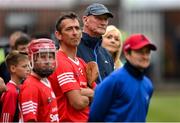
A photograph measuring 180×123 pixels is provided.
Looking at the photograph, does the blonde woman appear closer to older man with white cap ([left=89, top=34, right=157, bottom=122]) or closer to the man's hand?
the man's hand

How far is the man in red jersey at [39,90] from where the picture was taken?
822cm

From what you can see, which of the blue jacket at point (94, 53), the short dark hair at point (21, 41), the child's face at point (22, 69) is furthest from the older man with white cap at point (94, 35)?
the short dark hair at point (21, 41)

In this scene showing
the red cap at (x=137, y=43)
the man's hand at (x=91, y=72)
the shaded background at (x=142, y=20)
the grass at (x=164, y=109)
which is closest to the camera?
the red cap at (x=137, y=43)

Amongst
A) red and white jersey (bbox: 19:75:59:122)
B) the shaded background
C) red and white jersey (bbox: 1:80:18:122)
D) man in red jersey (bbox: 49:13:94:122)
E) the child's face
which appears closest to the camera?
red and white jersey (bbox: 19:75:59:122)

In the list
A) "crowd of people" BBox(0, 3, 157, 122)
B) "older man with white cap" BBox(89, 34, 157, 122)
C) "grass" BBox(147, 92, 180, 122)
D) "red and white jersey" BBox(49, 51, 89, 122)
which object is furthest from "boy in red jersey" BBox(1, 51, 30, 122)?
"grass" BBox(147, 92, 180, 122)

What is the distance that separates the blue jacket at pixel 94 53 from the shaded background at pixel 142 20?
844 inches

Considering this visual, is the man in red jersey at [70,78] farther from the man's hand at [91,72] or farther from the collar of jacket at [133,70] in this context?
the collar of jacket at [133,70]

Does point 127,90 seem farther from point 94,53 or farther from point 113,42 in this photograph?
point 113,42

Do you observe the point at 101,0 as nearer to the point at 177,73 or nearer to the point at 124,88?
the point at 177,73

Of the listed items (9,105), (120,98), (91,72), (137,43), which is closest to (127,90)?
(120,98)

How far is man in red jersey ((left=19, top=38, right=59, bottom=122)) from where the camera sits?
8219 millimetres

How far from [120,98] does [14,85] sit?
64.6 inches

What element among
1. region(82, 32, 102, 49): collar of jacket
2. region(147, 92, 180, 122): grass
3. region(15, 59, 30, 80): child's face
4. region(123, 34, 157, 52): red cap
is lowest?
region(147, 92, 180, 122): grass

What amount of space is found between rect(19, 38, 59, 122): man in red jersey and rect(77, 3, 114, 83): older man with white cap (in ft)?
3.05
